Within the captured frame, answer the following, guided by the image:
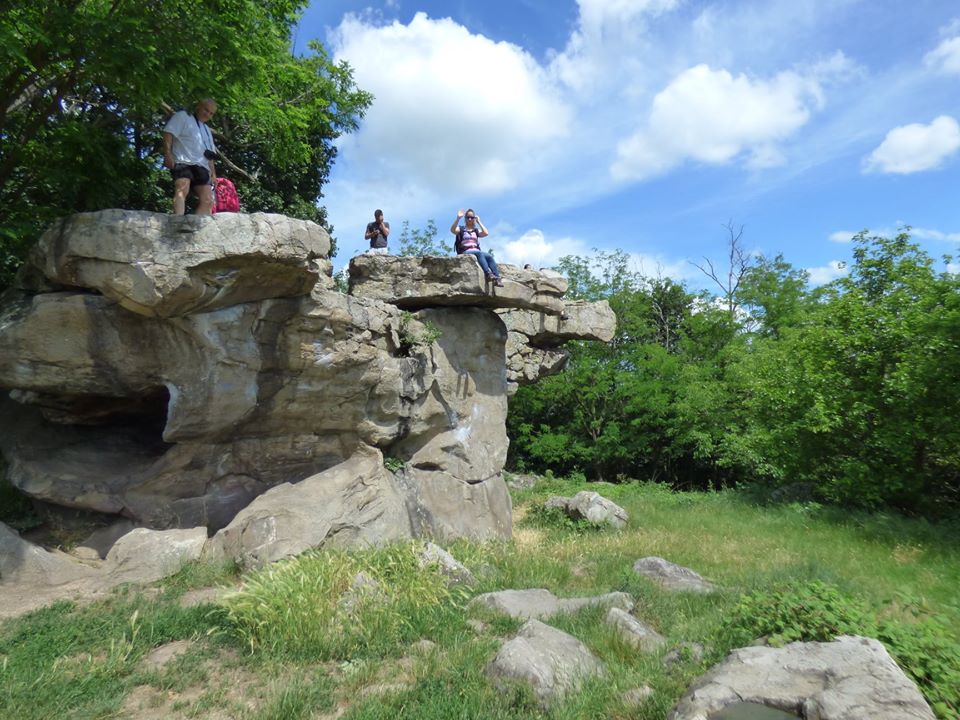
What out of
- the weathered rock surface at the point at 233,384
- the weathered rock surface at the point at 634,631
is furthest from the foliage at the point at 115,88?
the weathered rock surface at the point at 634,631

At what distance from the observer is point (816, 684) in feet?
14.2

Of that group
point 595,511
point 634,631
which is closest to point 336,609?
point 634,631

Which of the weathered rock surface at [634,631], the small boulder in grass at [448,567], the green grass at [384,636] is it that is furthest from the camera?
the small boulder in grass at [448,567]

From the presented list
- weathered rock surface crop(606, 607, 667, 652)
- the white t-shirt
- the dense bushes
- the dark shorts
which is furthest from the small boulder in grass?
the dense bushes

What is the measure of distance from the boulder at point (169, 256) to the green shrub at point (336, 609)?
3713mm

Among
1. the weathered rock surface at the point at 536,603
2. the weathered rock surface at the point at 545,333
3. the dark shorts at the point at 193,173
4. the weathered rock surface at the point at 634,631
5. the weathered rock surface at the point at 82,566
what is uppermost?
the dark shorts at the point at 193,173

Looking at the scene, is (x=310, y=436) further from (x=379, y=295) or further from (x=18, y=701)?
(x=18, y=701)

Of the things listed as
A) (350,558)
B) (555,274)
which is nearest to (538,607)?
(350,558)

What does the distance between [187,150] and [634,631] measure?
787 centimetres

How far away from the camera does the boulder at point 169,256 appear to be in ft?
26.4

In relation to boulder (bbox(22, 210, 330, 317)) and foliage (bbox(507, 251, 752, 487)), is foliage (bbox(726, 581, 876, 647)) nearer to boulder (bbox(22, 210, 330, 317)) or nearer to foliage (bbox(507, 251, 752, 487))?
boulder (bbox(22, 210, 330, 317))

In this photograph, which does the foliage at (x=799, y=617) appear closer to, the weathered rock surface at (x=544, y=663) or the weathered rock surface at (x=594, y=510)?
the weathered rock surface at (x=544, y=663)

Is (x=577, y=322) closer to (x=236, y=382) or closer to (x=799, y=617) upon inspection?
(x=236, y=382)

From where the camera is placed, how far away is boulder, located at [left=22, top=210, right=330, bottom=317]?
26.4ft
